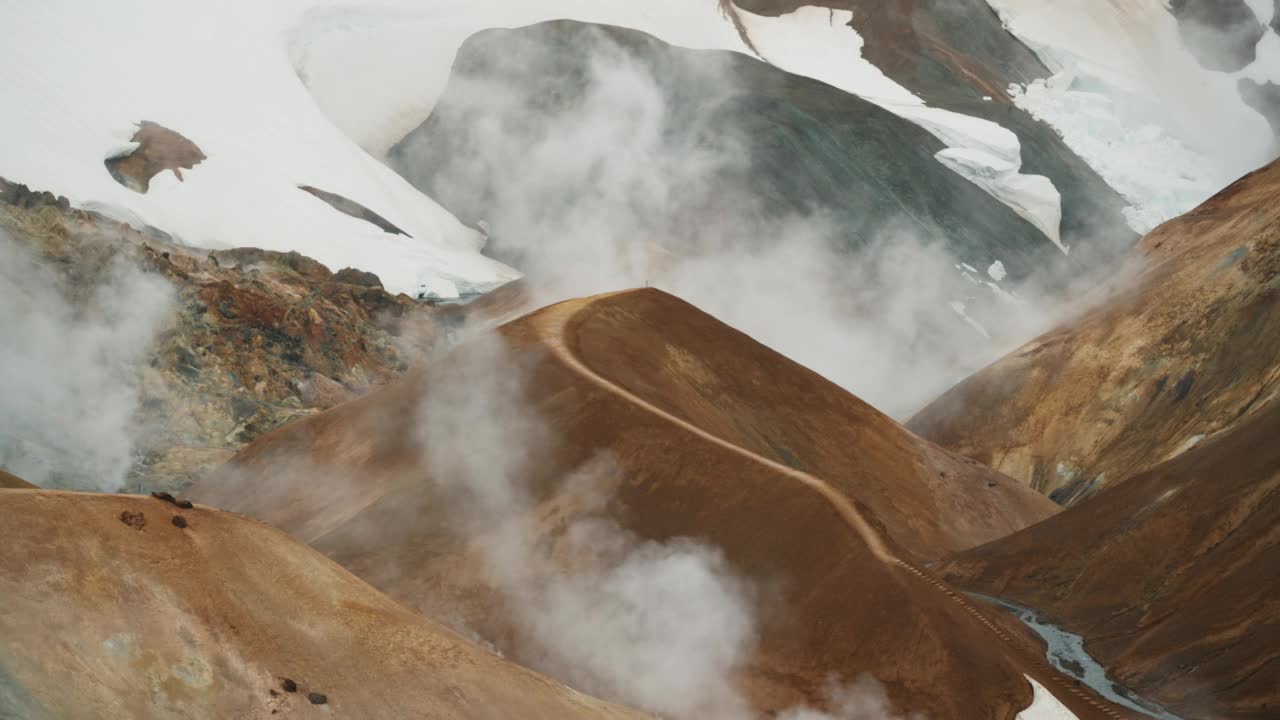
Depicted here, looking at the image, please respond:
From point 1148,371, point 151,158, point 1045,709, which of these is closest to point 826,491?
point 1045,709

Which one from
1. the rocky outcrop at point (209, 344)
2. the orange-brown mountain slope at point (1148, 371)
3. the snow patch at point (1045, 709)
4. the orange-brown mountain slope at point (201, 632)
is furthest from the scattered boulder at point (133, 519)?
the orange-brown mountain slope at point (1148, 371)

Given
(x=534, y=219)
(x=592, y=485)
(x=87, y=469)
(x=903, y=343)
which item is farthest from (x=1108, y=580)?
(x=534, y=219)

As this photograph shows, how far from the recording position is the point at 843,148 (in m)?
99.1

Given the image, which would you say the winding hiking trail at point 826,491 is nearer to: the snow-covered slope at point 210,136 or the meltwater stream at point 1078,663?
the meltwater stream at point 1078,663

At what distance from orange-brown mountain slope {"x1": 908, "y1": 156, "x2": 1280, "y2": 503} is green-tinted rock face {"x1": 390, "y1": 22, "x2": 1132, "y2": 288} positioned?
2056 centimetres

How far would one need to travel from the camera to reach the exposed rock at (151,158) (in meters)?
73.2

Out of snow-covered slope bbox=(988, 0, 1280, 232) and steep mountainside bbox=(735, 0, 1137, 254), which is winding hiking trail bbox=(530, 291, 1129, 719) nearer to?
steep mountainside bbox=(735, 0, 1137, 254)

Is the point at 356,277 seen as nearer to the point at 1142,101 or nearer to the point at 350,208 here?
the point at 350,208

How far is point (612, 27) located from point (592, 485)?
72364mm

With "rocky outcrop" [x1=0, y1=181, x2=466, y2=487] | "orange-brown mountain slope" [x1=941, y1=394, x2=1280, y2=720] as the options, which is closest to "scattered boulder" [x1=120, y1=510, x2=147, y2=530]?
"orange-brown mountain slope" [x1=941, y1=394, x2=1280, y2=720]

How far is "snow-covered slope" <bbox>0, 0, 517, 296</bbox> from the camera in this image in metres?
71.4

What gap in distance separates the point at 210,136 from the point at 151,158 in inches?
284

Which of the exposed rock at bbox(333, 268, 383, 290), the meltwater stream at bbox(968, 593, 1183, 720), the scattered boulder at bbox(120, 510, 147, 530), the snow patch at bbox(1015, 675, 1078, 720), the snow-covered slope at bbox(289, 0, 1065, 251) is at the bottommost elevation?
the meltwater stream at bbox(968, 593, 1183, 720)

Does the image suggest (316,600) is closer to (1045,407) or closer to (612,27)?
(1045,407)
